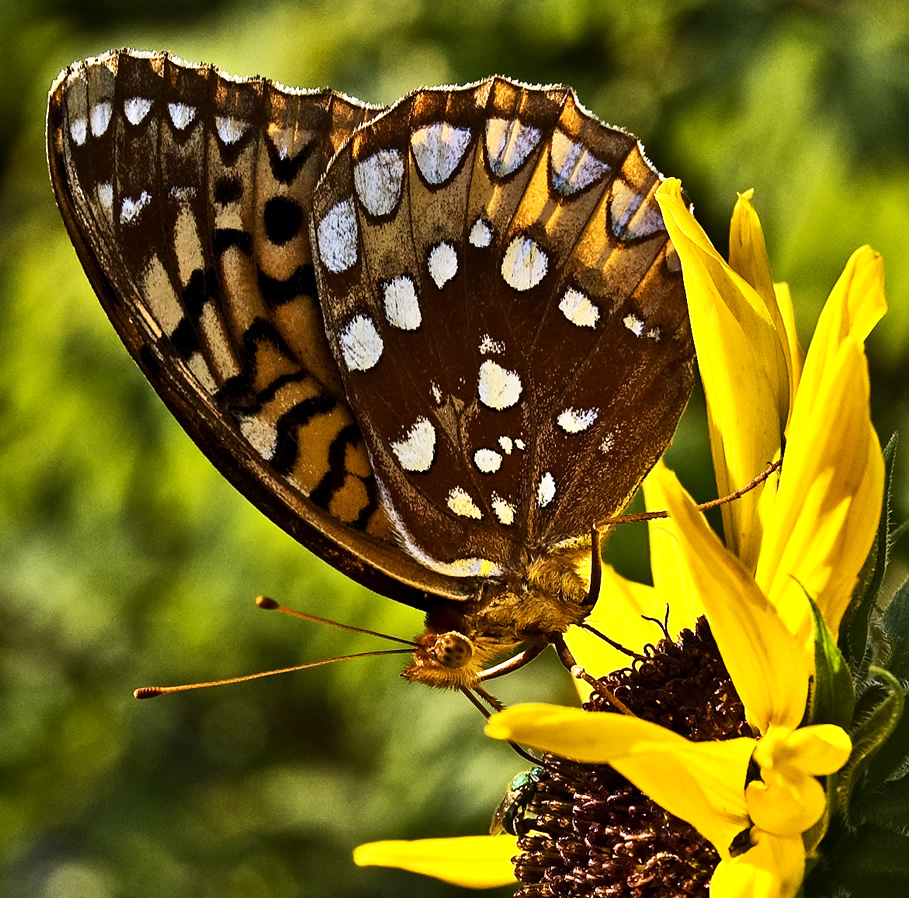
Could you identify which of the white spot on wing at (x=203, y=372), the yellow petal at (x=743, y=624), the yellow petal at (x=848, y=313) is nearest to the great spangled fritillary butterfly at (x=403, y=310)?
→ the white spot on wing at (x=203, y=372)

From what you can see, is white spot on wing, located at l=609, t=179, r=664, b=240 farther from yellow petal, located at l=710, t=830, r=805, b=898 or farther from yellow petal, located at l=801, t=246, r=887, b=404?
yellow petal, located at l=710, t=830, r=805, b=898

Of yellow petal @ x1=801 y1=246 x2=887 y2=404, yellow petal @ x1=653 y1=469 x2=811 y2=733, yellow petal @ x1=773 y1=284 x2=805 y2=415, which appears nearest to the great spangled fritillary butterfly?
yellow petal @ x1=773 y1=284 x2=805 y2=415

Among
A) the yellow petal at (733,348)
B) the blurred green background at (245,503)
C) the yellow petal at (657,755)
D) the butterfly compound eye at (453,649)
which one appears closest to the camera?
the yellow petal at (657,755)

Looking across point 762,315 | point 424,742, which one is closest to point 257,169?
point 762,315

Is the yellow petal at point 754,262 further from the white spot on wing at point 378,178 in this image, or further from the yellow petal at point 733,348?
the white spot on wing at point 378,178

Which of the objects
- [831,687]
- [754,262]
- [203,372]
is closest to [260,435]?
[203,372]

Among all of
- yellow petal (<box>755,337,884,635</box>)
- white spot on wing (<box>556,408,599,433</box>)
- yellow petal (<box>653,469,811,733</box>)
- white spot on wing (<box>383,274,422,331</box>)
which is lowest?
yellow petal (<box>653,469,811,733</box>)

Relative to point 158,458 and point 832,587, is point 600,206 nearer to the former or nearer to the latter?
point 832,587
